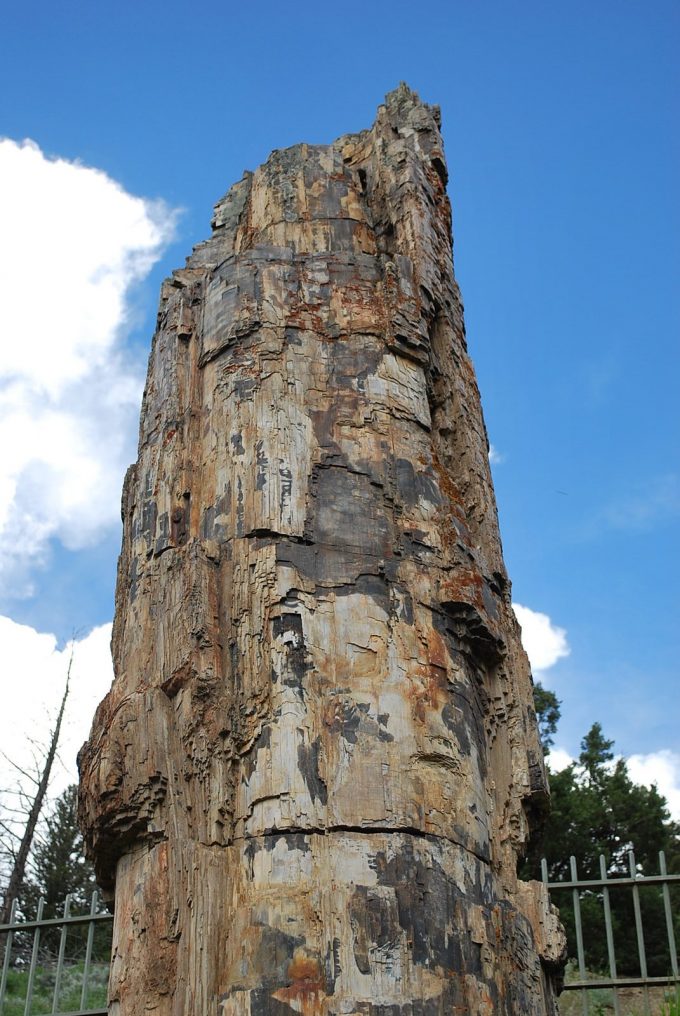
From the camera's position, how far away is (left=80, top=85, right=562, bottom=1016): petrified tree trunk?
417cm

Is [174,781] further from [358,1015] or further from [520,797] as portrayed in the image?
[520,797]

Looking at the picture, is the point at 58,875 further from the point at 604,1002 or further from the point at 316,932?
the point at 316,932

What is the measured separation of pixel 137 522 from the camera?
5430mm

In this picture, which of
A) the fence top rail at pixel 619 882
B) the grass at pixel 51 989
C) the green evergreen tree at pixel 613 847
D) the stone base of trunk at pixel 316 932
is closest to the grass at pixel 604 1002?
the green evergreen tree at pixel 613 847

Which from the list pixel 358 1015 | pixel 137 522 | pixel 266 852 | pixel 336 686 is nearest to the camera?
pixel 358 1015

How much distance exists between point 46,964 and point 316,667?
14.3 m

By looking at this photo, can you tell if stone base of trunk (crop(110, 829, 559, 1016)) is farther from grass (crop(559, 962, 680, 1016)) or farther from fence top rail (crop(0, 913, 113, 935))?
grass (crop(559, 962, 680, 1016))

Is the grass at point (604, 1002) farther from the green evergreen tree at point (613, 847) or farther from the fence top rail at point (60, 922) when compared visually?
the fence top rail at point (60, 922)

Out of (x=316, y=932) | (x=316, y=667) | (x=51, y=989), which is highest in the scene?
(x=316, y=667)

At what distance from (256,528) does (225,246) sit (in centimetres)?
225

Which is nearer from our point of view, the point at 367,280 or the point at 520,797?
the point at 520,797

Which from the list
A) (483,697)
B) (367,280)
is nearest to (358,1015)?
(483,697)

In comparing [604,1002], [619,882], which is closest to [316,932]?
[619,882]

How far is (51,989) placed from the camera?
1436 cm
